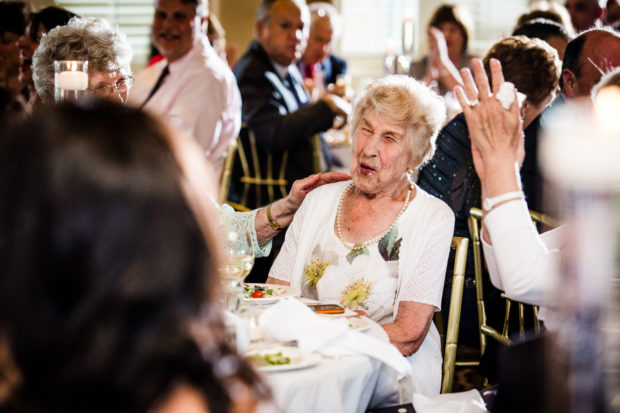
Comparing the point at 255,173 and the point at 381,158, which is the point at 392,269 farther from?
the point at 255,173

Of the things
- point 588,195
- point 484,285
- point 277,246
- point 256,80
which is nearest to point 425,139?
point 484,285

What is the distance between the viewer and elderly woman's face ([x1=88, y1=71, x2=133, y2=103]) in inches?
105

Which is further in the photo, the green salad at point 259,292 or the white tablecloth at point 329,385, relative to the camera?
the green salad at point 259,292

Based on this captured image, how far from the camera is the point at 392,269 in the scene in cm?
243

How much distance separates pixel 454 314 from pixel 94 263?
1.79 metres

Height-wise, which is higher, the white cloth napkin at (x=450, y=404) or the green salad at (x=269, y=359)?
the green salad at (x=269, y=359)

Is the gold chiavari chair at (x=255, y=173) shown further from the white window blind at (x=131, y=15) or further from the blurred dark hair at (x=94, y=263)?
the blurred dark hair at (x=94, y=263)

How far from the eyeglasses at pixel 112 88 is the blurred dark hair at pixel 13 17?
7.94 ft

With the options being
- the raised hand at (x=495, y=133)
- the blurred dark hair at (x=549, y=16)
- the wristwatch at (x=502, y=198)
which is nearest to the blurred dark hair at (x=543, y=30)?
the blurred dark hair at (x=549, y=16)

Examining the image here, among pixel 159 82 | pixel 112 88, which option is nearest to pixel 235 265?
pixel 112 88

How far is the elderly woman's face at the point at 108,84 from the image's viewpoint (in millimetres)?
2660

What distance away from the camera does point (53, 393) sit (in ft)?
2.86

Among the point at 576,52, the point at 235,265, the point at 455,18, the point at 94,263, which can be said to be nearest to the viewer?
the point at 94,263

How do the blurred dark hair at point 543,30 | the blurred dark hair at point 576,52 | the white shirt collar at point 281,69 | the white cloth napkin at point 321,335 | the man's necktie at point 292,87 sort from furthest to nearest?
the man's necktie at point 292,87 → the white shirt collar at point 281,69 → the blurred dark hair at point 543,30 → the blurred dark hair at point 576,52 → the white cloth napkin at point 321,335
